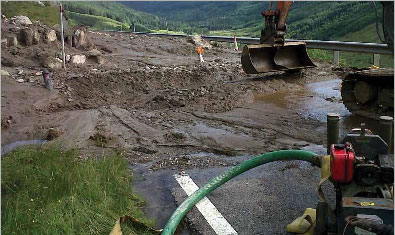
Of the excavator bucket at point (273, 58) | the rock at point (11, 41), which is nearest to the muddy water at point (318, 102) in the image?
the excavator bucket at point (273, 58)

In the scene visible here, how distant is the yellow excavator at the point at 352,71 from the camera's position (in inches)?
342

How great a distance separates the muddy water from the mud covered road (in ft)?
0.08

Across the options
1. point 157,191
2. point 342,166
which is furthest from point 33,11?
point 342,166

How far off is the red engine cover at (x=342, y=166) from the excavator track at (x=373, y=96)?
5.39 meters

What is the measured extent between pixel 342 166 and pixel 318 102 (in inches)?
276

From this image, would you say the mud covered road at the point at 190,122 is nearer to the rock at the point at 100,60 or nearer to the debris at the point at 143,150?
the debris at the point at 143,150

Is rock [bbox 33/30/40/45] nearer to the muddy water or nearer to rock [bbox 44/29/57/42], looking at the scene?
rock [bbox 44/29/57/42]

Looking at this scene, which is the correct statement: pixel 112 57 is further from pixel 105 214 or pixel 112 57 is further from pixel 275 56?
pixel 105 214

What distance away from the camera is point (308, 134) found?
7898 mm

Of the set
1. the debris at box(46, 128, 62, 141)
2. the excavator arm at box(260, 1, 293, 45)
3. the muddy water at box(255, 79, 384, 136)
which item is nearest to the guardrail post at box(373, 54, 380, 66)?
the muddy water at box(255, 79, 384, 136)

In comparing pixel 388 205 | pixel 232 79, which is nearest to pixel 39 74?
pixel 232 79

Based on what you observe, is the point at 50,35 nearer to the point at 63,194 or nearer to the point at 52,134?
the point at 52,134

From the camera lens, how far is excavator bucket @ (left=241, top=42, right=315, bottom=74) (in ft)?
42.4

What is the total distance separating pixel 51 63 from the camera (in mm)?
14445
